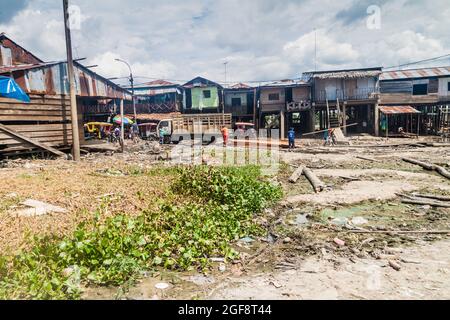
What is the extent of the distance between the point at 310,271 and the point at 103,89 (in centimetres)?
1698

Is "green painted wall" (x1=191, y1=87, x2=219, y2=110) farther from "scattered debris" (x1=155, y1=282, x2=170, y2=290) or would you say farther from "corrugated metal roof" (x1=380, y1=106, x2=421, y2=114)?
"scattered debris" (x1=155, y1=282, x2=170, y2=290)

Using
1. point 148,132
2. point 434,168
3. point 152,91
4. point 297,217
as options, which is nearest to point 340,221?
point 297,217

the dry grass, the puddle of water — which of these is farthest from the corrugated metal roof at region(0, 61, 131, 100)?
the puddle of water

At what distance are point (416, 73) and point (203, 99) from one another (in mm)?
21137

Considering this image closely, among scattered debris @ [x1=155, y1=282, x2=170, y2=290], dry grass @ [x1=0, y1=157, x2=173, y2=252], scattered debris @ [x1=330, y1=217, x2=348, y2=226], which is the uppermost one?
dry grass @ [x1=0, y1=157, x2=173, y2=252]

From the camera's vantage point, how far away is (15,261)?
11.9 ft

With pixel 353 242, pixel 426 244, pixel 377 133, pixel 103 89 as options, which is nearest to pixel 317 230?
pixel 353 242

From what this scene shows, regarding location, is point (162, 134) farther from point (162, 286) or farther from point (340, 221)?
point (162, 286)

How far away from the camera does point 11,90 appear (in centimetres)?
1162

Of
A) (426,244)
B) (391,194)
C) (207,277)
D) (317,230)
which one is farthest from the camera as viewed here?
(391,194)

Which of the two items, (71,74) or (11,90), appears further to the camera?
(71,74)

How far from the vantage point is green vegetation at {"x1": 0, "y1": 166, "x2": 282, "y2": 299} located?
3352 millimetres

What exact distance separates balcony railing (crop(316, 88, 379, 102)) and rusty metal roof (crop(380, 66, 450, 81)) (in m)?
2.72
